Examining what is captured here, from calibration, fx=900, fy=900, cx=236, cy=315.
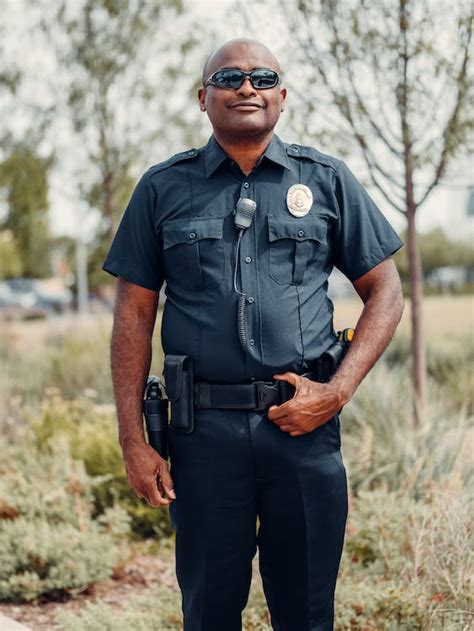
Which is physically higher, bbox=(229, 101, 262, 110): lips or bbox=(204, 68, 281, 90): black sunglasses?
bbox=(204, 68, 281, 90): black sunglasses

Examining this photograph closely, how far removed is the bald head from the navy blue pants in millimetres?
1015

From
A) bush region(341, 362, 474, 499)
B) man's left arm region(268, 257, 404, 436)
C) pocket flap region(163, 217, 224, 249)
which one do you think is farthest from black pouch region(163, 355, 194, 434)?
bush region(341, 362, 474, 499)

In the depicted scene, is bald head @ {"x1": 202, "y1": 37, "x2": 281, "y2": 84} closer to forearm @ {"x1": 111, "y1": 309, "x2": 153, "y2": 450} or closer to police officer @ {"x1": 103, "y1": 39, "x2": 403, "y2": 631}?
police officer @ {"x1": 103, "y1": 39, "x2": 403, "y2": 631}

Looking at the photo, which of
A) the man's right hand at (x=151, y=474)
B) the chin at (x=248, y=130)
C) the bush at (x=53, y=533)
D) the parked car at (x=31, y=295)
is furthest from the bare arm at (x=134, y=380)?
the parked car at (x=31, y=295)

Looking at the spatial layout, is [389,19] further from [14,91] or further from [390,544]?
[14,91]

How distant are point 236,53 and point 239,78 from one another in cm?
9

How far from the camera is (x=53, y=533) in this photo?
418cm

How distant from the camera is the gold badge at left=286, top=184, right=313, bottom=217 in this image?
2.64 m

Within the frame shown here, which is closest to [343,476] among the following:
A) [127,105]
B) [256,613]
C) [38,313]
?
[256,613]

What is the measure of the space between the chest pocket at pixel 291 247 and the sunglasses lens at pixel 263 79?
0.38 metres

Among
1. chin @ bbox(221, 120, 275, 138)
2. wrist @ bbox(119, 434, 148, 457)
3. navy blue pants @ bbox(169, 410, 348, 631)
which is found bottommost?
navy blue pants @ bbox(169, 410, 348, 631)

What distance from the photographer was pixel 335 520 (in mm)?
2693

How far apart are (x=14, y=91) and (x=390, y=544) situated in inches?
251

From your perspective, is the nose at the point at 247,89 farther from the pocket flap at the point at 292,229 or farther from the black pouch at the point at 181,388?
the black pouch at the point at 181,388
